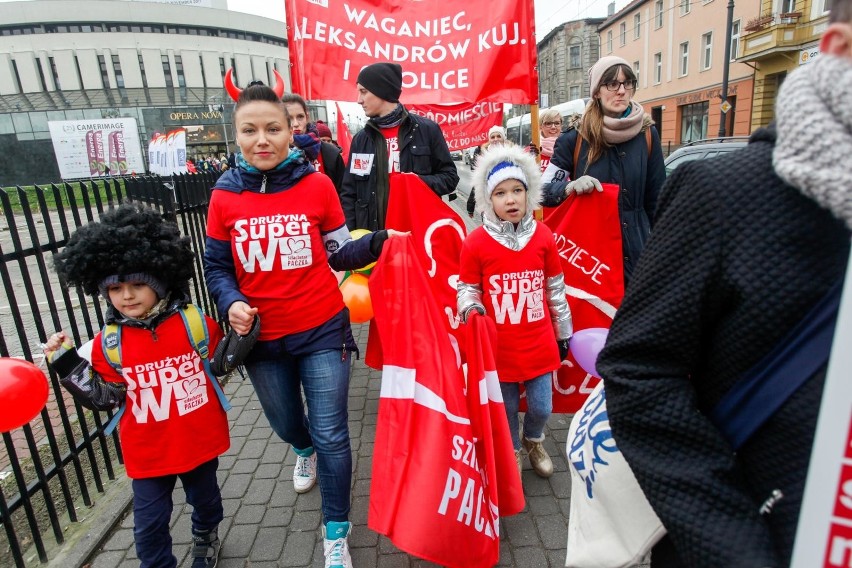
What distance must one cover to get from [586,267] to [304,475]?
2.13 metres

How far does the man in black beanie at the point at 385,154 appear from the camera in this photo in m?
3.67

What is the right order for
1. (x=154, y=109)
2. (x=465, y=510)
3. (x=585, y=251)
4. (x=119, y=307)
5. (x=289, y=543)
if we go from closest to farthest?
(x=465, y=510) → (x=119, y=307) → (x=289, y=543) → (x=585, y=251) → (x=154, y=109)

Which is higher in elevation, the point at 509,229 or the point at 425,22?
the point at 425,22

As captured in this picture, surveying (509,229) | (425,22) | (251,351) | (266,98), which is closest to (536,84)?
(425,22)

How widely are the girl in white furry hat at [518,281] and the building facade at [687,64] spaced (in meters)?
27.7

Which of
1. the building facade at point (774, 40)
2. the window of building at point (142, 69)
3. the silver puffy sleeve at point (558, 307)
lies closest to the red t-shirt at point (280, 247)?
the silver puffy sleeve at point (558, 307)

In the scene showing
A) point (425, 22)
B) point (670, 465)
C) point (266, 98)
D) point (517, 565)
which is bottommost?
point (517, 565)

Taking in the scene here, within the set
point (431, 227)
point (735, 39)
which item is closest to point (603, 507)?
point (431, 227)

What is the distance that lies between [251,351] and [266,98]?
112 centimetres

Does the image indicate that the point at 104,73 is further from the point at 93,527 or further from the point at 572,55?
the point at 93,527

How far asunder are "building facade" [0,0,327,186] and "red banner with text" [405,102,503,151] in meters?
47.1

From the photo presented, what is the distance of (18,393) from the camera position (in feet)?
5.96

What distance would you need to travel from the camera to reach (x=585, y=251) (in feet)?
10.8

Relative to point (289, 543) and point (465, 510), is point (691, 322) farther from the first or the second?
point (289, 543)
